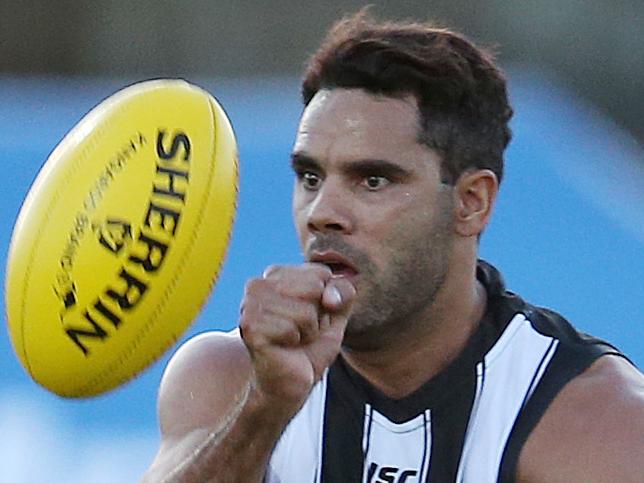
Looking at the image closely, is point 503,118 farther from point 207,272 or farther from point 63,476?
point 63,476

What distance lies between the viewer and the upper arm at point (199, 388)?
4062 millimetres

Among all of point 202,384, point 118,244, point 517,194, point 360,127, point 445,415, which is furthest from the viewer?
point 517,194

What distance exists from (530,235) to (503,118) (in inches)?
95.8

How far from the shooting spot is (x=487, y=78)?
4.21 metres

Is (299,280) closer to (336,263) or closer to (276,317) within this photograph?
(276,317)

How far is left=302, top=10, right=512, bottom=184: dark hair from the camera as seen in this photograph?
159 inches

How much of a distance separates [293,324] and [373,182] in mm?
→ 858

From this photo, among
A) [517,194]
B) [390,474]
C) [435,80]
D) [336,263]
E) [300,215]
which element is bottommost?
[390,474]

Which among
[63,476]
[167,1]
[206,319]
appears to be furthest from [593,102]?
[63,476]

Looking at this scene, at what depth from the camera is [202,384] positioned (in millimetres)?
4168

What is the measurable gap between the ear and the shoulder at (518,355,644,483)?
46cm

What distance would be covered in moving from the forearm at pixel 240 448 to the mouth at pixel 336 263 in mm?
466

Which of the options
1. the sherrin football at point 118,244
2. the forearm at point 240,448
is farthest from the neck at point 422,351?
the forearm at point 240,448

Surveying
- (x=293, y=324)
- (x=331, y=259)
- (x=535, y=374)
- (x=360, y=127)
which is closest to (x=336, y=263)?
(x=331, y=259)
